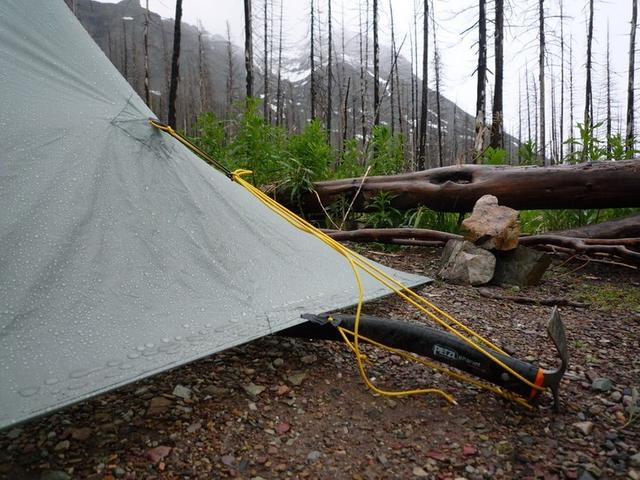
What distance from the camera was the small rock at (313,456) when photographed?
1.14m

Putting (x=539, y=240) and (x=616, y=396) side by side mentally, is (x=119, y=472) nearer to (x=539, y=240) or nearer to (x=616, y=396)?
(x=616, y=396)

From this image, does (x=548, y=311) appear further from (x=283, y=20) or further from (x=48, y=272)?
(x=283, y=20)

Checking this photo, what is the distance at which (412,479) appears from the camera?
107 cm

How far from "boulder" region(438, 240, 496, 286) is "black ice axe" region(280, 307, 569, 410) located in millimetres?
1593

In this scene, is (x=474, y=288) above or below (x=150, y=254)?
below

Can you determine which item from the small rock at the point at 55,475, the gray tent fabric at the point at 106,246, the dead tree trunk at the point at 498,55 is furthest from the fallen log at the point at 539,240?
the dead tree trunk at the point at 498,55

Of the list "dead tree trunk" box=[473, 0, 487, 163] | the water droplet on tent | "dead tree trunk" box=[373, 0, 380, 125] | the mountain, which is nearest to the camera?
the water droplet on tent

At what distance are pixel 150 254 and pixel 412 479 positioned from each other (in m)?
1.27

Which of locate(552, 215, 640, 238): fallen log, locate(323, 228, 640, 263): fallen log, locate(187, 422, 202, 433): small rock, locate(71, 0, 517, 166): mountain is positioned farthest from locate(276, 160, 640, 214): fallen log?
locate(71, 0, 517, 166): mountain

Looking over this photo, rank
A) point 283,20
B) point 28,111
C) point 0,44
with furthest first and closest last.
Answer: point 283,20
point 0,44
point 28,111

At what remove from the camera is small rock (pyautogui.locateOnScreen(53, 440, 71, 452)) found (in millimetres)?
1105

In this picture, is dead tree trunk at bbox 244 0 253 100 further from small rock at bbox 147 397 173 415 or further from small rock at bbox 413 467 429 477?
small rock at bbox 413 467 429 477

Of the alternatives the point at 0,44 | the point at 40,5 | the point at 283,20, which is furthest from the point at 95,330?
the point at 283,20

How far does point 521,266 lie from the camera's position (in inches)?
123
